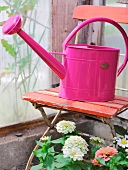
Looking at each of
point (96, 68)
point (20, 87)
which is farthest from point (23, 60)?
point (96, 68)

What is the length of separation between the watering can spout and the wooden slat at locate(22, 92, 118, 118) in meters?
0.10

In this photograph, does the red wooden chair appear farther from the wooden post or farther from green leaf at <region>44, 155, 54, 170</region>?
the wooden post

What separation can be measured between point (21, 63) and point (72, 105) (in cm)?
61

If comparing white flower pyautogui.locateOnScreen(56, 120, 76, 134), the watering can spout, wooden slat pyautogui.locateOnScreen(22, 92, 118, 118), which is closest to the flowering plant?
white flower pyautogui.locateOnScreen(56, 120, 76, 134)

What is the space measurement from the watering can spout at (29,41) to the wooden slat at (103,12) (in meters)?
0.46

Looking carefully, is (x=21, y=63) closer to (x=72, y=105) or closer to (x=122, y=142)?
(x=72, y=105)

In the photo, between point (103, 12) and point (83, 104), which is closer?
point (83, 104)

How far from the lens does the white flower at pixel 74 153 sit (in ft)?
3.46

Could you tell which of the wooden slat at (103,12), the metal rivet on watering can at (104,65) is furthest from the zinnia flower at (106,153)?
the wooden slat at (103,12)

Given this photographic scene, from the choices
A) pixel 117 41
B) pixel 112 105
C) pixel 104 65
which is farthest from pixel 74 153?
pixel 117 41

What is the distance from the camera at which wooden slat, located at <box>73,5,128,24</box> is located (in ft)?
4.73

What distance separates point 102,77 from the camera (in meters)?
1.15

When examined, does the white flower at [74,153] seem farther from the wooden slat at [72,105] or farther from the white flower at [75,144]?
the wooden slat at [72,105]

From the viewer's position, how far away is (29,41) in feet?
3.58
